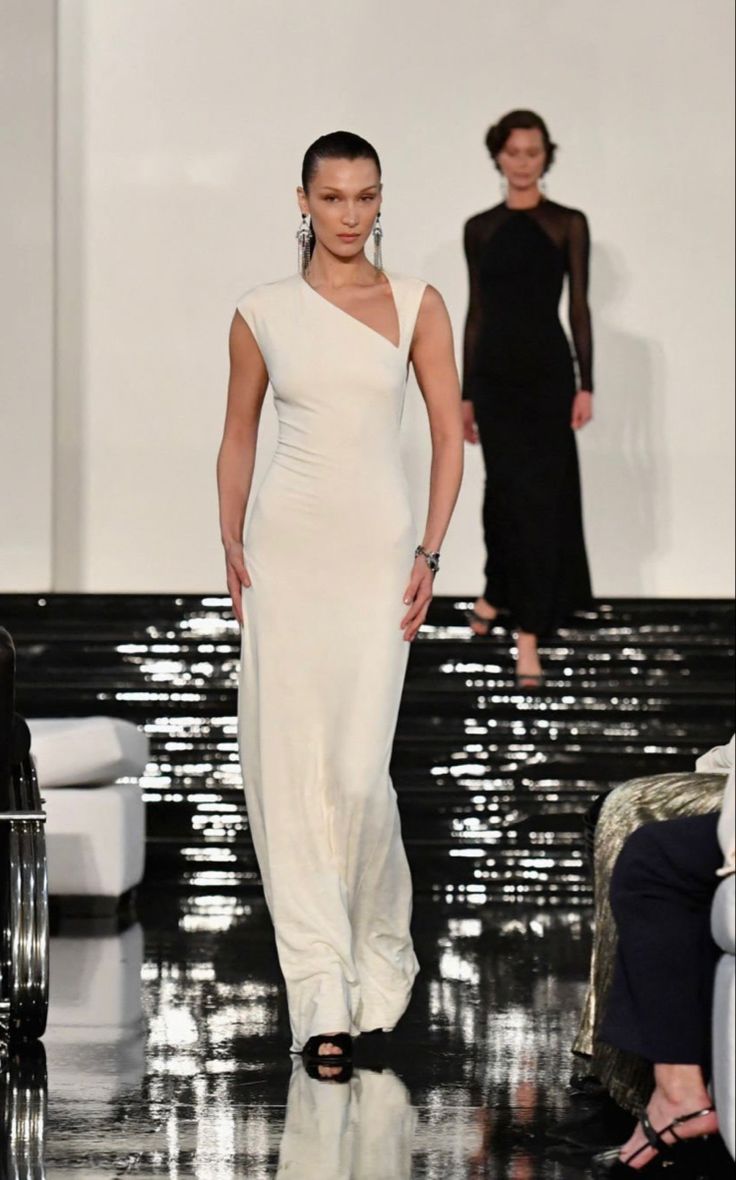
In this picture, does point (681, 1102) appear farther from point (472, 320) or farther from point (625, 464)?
point (625, 464)

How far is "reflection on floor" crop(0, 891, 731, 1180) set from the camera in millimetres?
2582

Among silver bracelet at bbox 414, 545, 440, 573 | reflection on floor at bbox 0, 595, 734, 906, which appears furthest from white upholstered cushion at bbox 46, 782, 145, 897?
silver bracelet at bbox 414, 545, 440, 573

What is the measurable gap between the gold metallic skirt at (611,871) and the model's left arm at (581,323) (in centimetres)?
384

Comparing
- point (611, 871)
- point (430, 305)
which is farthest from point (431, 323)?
point (611, 871)

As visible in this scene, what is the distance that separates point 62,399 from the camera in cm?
715

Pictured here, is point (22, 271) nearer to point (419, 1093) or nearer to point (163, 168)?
Answer: point (163, 168)

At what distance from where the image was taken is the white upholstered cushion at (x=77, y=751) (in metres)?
5.07

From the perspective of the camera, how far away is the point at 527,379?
22.1 feet

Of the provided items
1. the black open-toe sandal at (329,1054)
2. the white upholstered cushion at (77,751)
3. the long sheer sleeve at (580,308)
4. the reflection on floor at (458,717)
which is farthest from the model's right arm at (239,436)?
the long sheer sleeve at (580,308)

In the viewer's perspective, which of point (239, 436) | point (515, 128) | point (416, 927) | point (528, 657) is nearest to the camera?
point (239, 436)

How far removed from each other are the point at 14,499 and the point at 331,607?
148 inches

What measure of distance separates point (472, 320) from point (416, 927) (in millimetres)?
2575

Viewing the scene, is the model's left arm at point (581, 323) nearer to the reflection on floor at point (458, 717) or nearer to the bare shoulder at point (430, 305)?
the reflection on floor at point (458, 717)

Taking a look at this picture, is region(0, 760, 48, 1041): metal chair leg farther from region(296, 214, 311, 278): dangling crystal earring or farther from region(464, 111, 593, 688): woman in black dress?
region(464, 111, 593, 688): woman in black dress
